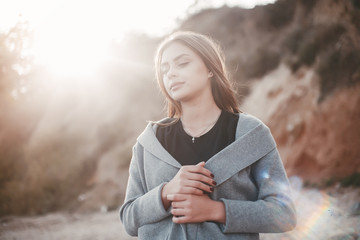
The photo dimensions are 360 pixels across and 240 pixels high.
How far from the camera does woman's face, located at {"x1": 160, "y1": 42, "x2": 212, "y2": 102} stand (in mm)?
1809

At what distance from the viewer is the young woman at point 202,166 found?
1.51m

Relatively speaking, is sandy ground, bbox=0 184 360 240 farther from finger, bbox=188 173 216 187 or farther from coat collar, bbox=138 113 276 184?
finger, bbox=188 173 216 187

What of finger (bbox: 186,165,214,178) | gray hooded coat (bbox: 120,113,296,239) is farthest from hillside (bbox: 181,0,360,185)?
finger (bbox: 186,165,214,178)

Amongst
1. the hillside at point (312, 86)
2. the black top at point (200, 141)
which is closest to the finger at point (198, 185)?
the black top at point (200, 141)

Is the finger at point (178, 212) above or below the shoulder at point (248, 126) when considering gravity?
below

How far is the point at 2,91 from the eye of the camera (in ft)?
22.3

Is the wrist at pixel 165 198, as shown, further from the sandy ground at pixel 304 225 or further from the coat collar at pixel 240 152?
the sandy ground at pixel 304 225

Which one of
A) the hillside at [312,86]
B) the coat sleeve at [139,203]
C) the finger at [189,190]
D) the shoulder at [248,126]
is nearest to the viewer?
the finger at [189,190]

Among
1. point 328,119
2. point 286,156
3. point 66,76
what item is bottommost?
point 286,156

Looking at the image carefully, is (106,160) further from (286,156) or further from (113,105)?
(286,156)

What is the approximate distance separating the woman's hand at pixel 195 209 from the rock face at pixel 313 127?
7.00 metres

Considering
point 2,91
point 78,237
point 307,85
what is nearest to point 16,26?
point 2,91

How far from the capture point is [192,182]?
4.87ft

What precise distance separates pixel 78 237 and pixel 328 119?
24.0 feet
